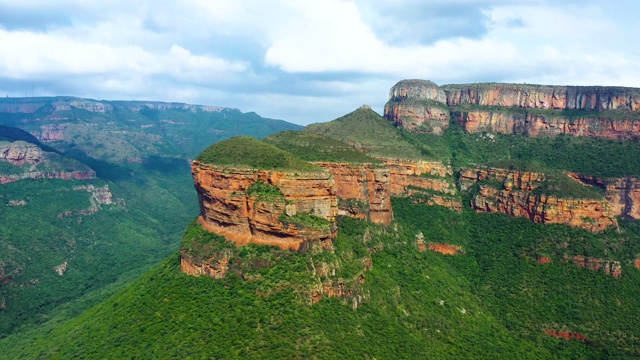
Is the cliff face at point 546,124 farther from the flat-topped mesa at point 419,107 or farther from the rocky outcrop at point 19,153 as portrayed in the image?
the rocky outcrop at point 19,153

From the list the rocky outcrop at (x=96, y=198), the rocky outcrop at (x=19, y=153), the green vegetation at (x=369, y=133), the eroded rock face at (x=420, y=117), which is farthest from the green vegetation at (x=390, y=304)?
the rocky outcrop at (x=19, y=153)

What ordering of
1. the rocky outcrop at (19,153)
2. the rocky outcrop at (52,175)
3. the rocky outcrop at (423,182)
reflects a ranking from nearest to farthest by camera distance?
the rocky outcrop at (423,182)
the rocky outcrop at (52,175)
the rocky outcrop at (19,153)

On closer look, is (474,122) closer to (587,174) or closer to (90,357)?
(587,174)

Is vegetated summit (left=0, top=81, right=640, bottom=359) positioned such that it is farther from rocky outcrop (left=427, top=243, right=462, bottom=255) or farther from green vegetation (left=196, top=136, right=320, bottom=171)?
green vegetation (left=196, top=136, right=320, bottom=171)

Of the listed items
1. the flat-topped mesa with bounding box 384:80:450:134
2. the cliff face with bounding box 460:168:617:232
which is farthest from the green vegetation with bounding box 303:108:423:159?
the cliff face with bounding box 460:168:617:232

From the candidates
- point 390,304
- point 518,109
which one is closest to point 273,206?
point 390,304

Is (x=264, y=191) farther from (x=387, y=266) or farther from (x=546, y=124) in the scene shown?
(x=546, y=124)
